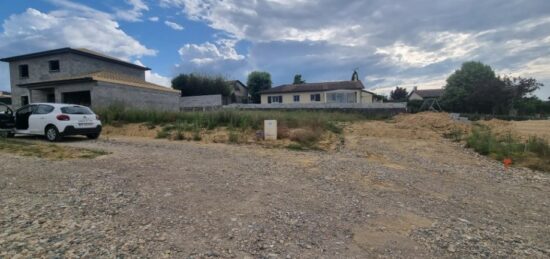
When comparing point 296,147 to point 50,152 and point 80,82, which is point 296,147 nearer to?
point 50,152

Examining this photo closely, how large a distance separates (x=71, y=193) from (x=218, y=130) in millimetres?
8791

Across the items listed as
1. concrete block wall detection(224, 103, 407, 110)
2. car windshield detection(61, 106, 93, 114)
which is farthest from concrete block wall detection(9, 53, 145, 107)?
car windshield detection(61, 106, 93, 114)

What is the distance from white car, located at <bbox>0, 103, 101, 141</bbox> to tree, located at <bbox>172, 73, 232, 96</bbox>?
27511 millimetres

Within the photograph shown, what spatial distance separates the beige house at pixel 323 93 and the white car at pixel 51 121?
28.1 m

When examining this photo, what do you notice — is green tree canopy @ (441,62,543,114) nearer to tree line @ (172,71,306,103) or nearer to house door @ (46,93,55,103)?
tree line @ (172,71,306,103)

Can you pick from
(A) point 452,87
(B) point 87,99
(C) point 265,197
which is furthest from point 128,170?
(A) point 452,87

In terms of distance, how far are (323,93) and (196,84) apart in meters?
16.8

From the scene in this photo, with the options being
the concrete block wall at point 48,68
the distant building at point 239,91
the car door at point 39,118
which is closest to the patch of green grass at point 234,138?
the car door at point 39,118

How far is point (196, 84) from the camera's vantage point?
3891cm

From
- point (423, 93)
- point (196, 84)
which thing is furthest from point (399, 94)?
point (196, 84)

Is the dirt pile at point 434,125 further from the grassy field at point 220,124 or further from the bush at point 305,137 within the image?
the bush at point 305,137

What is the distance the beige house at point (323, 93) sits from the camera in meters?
35.2

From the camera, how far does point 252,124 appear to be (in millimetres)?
13773

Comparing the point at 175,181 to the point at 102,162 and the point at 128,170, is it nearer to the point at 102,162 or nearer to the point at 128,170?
the point at 128,170
